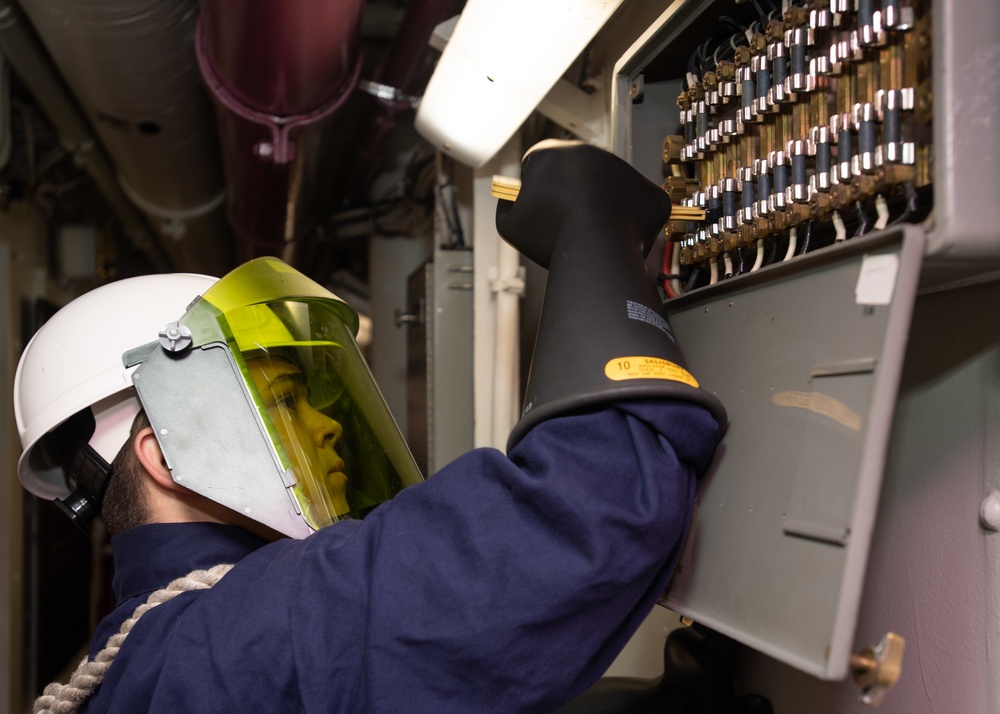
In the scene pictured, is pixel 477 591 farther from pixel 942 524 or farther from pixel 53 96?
pixel 53 96

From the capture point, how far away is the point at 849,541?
55cm

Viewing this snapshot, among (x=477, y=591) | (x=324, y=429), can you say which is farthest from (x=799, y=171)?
(x=324, y=429)

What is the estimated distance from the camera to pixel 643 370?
0.70m

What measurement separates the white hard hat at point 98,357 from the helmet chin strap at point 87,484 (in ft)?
0.05

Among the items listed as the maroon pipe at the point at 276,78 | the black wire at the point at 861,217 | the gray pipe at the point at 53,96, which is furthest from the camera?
the gray pipe at the point at 53,96

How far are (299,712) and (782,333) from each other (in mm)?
637

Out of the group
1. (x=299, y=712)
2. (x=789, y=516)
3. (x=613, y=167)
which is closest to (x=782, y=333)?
(x=789, y=516)

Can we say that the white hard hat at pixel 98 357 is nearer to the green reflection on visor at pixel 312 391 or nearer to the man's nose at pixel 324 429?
the green reflection on visor at pixel 312 391

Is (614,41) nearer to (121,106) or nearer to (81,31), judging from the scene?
(81,31)

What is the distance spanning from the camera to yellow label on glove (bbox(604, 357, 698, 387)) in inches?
27.5

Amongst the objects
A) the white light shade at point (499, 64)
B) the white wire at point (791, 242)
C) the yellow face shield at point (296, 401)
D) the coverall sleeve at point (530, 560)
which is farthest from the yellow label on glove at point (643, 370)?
the white light shade at point (499, 64)

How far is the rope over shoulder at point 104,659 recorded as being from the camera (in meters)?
0.87

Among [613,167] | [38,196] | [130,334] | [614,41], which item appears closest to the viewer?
[613,167]

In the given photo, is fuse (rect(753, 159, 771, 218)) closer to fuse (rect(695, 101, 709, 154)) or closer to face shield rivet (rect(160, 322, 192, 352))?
fuse (rect(695, 101, 709, 154))
